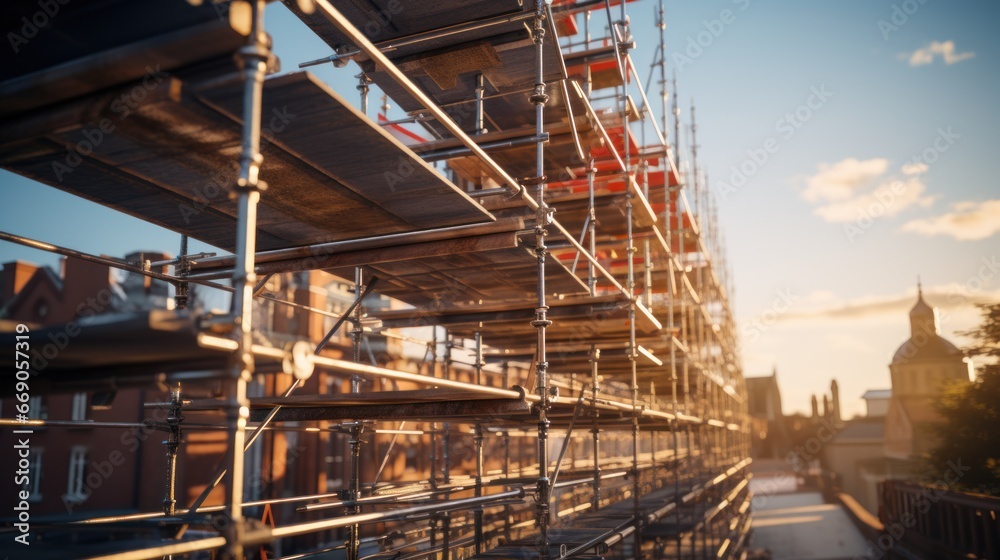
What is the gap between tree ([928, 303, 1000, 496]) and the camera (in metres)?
23.9

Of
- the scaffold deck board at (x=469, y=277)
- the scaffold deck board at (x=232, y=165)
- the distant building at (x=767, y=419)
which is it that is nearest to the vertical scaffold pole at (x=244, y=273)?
the scaffold deck board at (x=232, y=165)

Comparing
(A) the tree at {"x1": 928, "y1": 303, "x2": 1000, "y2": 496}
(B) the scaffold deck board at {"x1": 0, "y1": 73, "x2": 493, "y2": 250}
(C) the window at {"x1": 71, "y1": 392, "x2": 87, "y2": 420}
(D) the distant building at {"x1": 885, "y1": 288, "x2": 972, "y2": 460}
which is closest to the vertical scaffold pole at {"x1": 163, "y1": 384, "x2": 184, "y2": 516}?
(B) the scaffold deck board at {"x1": 0, "y1": 73, "x2": 493, "y2": 250}

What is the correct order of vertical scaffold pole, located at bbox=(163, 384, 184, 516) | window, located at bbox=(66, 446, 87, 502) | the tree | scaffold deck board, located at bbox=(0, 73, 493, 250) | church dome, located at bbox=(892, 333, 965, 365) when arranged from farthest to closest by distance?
church dome, located at bbox=(892, 333, 965, 365)
the tree
window, located at bbox=(66, 446, 87, 502)
vertical scaffold pole, located at bbox=(163, 384, 184, 516)
scaffold deck board, located at bbox=(0, 73, 493, 250)

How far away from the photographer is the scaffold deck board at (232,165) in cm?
340

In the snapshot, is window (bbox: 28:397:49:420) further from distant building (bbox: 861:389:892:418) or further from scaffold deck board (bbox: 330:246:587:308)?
distant building (bbox: 861:389:892:418)

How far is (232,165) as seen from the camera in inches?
165

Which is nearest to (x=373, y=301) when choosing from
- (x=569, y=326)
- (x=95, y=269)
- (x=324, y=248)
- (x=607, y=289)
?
(x=95, y=269)

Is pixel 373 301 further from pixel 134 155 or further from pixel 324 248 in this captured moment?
pixel 134 155

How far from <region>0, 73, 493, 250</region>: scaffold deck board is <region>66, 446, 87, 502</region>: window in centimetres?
1997

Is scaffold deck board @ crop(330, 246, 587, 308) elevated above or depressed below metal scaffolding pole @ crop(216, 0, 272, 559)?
above

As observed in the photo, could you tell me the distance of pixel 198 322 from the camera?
2584 mm

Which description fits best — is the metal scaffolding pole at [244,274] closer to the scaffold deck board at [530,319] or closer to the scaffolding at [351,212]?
the scaffolding at [351,212]

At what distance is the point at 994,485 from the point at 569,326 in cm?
2031

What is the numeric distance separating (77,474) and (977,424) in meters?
28.3
